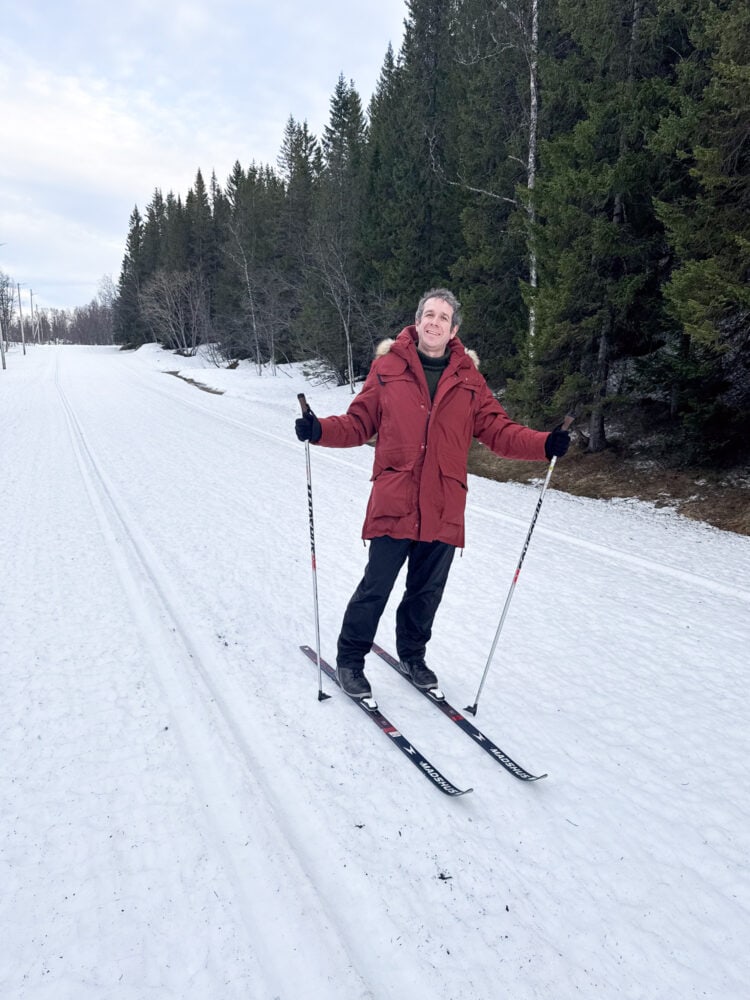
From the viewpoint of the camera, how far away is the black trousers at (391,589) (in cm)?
322

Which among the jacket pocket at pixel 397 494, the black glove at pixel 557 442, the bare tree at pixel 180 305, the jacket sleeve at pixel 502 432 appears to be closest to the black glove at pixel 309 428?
the jacket pocket at pixel 397 494

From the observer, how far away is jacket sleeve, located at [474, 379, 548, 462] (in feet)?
10.5

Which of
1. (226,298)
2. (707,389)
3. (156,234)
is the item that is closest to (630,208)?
(707,389)

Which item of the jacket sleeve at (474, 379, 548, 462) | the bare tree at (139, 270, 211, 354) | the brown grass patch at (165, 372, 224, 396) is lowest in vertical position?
the brown grass patch at (165, 372, 224, 396)

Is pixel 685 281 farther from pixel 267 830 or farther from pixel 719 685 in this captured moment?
pixel 267 830

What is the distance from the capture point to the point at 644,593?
507 centimetres

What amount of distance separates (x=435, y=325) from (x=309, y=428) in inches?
35.6

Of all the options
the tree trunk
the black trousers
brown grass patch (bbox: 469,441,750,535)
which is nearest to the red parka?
the black trousers

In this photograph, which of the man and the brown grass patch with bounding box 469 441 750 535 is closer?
the man

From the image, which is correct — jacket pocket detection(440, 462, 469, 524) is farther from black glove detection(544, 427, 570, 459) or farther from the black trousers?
black glove detection(544, 427, 570, 459)

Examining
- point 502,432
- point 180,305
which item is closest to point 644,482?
point 502,432

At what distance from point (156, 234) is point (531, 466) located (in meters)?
64.7

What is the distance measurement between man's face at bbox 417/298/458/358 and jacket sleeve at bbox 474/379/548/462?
380 millimetres

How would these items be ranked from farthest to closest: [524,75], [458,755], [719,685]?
[524,75]
[719,685]
[458,755]
